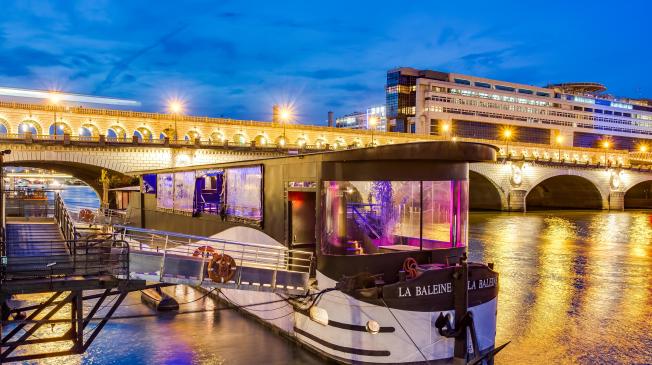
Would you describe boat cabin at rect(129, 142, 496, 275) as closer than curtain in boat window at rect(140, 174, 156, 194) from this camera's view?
Yes

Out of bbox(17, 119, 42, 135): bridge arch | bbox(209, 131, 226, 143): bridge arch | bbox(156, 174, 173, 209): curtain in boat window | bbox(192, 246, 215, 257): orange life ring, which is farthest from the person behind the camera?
bbox(209, 131, 226, 143): bridge arch

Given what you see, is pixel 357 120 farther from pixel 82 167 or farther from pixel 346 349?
pixel 346 349

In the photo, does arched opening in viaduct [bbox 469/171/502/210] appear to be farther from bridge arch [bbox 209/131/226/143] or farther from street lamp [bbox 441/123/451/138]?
bridge arch [bbox 209/131/226/143]

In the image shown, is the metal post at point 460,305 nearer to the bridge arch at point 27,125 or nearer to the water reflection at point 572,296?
the water reflection at point 572,296

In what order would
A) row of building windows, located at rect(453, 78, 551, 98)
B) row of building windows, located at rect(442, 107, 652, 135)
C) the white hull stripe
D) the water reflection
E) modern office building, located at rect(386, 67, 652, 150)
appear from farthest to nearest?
row of building windows, located at rect(453, 78, 551, 98), row of building windows, located at rect(442, 107, 652, 135), modern office building, located at rect(386, 67, 652, 150), the water reflection, the white hull stripe

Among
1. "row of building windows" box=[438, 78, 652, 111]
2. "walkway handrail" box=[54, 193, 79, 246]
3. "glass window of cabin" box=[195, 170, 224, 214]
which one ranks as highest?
"row of building windows" box=[438, 78, 652, 111]

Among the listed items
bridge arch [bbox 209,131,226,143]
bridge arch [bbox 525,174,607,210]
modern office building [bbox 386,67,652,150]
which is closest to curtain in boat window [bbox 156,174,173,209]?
bridge arch [bbox 209,131,226,143]

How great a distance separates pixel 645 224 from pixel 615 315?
A: 150 ft

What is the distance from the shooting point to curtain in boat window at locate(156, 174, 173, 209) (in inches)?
954

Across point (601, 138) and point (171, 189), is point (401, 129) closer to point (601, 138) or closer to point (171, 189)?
point (601, 138)

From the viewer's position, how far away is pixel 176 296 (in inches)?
812

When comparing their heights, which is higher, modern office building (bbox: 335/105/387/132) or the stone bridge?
modern office building (bbox: 335/105/387/132)

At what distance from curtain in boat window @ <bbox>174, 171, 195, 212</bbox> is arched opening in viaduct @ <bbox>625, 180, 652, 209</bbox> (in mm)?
95257

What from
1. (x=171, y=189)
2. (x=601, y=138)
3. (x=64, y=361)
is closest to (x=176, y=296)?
(x=171, y=189)
